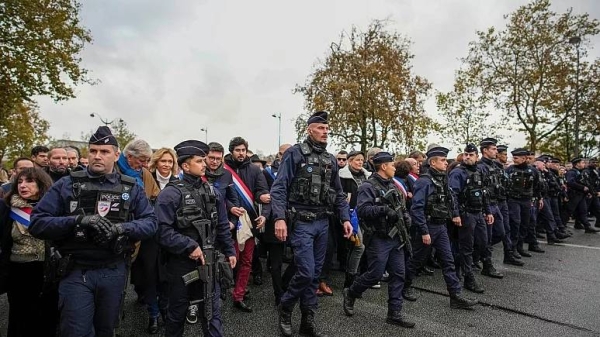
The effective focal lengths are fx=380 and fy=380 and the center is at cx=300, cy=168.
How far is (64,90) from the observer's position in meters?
16.4

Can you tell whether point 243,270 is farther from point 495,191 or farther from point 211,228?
point 495,191

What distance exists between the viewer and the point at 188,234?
3115 mm

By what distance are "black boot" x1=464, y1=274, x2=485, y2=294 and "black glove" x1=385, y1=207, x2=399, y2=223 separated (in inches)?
81.5

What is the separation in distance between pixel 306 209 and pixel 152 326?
203cm

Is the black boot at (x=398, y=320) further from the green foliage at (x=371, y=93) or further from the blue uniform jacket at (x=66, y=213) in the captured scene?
the green foliage at (x=371, y=93)

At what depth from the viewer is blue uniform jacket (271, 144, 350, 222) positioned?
389cm

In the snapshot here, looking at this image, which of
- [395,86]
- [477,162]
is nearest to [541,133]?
[395,86]

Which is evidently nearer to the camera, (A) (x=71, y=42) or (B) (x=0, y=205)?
(B) (x=0, y=205)

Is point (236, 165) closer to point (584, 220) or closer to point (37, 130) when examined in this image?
point (584, 220)

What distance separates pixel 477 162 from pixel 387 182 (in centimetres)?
258

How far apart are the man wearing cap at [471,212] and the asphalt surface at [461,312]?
0.38 meters

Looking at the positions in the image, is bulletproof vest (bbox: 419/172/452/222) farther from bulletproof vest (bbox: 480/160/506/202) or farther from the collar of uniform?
the collar of uniform

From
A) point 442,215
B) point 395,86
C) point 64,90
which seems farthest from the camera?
point 395,86

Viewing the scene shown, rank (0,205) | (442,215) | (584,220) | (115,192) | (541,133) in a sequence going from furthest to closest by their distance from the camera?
(541,133) → (584,220) → (442,215) → (0,205) → (115,192)
